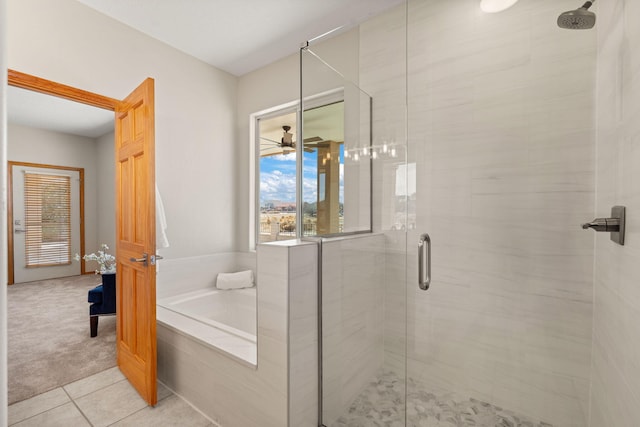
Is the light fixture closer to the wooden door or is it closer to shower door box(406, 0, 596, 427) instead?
shower door box(406, 0, 596, 427)

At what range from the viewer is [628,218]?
947 millimetres

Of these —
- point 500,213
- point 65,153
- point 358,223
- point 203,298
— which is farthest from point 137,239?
point 65,153

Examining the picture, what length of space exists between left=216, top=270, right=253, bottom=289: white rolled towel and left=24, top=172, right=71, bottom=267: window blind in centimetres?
417

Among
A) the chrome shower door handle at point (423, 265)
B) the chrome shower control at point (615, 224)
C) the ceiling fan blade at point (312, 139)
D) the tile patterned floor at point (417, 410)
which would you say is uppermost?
the ceiling fan blade at point (312, 139)

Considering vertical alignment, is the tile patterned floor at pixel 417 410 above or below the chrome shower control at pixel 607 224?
below

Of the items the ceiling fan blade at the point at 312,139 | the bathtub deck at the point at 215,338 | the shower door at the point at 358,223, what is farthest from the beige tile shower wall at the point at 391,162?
the bathtub deck at the point at 215,338

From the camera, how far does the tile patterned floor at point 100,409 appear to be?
5.56ft

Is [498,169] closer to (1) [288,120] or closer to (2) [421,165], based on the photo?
(2) [421,165]

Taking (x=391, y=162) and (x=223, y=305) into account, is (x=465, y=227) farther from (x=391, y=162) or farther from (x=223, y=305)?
(x=223, y=305)

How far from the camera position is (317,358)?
1528 mm

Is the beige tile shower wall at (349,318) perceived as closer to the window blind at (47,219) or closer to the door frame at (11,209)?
the door frame at (11,209)

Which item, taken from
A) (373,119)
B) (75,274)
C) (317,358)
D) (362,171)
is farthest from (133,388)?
(75,274)

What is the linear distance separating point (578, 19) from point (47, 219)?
23.3 ft

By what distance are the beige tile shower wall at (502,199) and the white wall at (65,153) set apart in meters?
5.96
